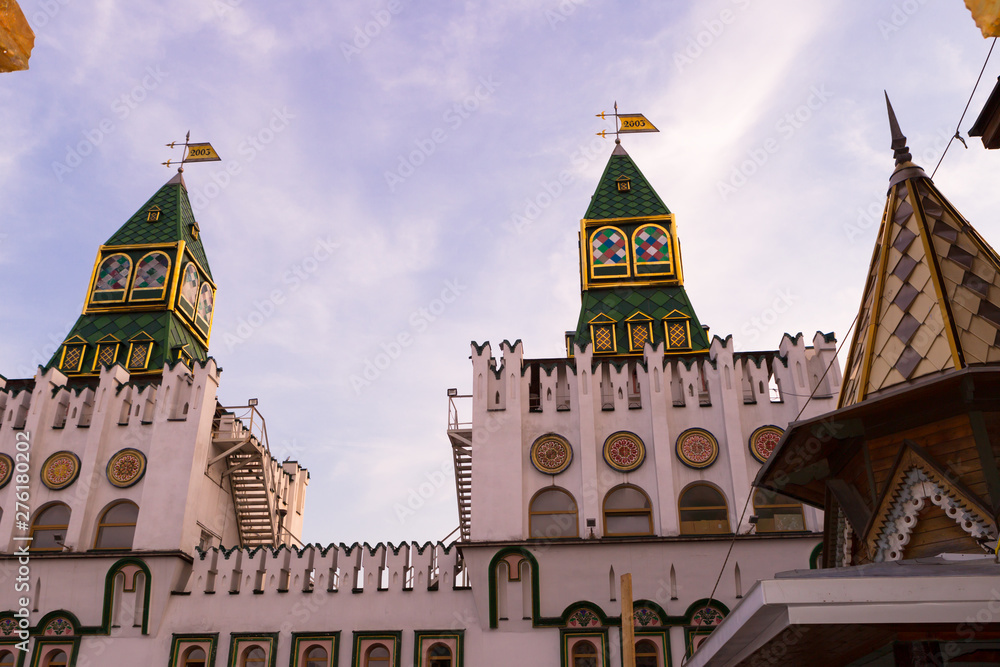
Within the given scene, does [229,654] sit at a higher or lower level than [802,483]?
lower

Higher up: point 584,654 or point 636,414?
Answer: point 636,414

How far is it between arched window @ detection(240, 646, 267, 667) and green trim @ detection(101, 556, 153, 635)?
114 inches

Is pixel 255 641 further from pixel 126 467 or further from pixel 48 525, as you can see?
pixel 48 525

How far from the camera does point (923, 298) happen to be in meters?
14.0

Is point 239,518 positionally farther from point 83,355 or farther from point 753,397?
point 753,397

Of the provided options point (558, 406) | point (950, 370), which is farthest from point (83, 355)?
point (950, 370)

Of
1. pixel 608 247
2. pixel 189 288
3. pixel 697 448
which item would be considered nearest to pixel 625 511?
pixel 697 448

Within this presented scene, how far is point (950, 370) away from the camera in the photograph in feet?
42.2

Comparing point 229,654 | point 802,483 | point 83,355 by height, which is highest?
point 83,355

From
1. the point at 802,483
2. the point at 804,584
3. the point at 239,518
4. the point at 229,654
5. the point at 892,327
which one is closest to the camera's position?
the point at 804,584

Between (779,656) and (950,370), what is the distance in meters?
5.03

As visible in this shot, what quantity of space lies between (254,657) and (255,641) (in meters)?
0.45

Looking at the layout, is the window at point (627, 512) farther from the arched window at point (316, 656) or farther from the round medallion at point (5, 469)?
the round medallion at point (5, 469)

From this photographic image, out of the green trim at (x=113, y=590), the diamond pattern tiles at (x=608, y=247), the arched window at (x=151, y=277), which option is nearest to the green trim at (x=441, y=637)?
the green trim at (x=113, y=590)
